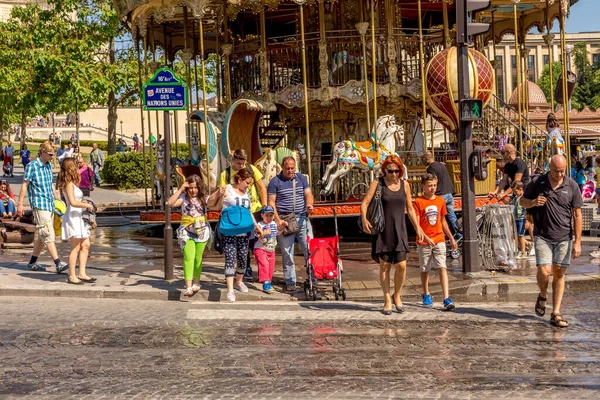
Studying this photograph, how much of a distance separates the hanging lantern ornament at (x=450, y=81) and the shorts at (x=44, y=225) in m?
10.1

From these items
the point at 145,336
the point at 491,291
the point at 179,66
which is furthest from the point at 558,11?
the point at 179,66

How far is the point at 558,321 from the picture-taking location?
10953 mm

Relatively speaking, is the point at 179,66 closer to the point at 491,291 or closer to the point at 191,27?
the point at 191,27

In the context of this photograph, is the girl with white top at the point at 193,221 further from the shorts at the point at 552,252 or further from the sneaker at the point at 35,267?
the shorts at the point at 552,252

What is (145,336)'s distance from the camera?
10633mm

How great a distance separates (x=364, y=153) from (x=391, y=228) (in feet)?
29.6

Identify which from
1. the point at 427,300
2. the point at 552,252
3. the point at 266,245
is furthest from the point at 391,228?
the point at 266,245

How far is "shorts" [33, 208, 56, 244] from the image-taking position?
15344mm

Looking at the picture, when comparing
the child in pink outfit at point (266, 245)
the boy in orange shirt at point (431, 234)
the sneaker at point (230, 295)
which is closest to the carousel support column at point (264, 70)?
the child in pink outfit at point (266, 245)

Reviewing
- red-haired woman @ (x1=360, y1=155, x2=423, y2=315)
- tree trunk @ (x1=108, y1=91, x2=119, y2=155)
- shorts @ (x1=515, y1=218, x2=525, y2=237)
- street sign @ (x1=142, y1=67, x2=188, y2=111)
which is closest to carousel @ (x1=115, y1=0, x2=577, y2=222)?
shorts @ (x1=515, y1=218, x2=525, y2=237)

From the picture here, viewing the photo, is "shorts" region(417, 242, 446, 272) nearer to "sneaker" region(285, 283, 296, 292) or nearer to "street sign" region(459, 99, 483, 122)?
"sneaker" region(285, 283, 296, 292)

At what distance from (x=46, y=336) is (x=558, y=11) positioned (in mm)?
18868

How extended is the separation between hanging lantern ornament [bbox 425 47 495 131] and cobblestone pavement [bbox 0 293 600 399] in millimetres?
9927

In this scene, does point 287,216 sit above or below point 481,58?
below
